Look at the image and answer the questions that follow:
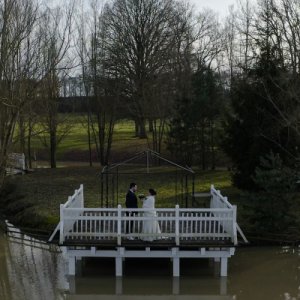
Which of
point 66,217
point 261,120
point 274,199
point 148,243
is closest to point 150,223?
point 148,243

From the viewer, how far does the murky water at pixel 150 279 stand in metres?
14.0

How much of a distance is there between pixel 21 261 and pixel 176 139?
2030 cm

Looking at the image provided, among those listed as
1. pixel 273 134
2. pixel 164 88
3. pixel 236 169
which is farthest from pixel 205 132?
pixel 273 134

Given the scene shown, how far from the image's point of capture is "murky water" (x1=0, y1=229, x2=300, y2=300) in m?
14.0

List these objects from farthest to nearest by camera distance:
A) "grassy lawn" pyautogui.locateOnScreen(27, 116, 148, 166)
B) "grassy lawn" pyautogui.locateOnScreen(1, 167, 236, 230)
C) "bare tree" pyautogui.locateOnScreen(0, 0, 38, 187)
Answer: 1. "grassy lawn" pyautogui.locateOnScreen(27, 116, 148, 166)
2. "bare tree" pyautogui.locateOnScreen(0, 0, 38, 187)
3. "grassy lawn" pyautogui.locateOnScreen(1, 167, 236, 230)

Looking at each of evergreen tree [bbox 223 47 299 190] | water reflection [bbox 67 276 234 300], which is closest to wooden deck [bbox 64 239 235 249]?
water reflection [bbox 67 276 234 300]

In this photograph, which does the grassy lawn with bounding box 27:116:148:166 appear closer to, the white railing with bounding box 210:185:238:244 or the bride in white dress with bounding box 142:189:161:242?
the white railing with bounding box 210:185:238:244

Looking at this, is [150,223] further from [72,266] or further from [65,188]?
[65,188]

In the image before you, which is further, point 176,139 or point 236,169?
point 176,139

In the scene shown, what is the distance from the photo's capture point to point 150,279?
1509cm

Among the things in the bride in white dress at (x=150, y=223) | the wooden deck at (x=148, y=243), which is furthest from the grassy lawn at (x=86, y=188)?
the wooden deck at (x=148, y=243)

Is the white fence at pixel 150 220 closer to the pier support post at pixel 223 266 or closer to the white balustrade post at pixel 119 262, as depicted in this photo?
the white balustrade post at pixel 119 262

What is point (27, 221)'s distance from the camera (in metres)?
22.5

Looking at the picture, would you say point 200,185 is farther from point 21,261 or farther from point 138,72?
point 138,72
